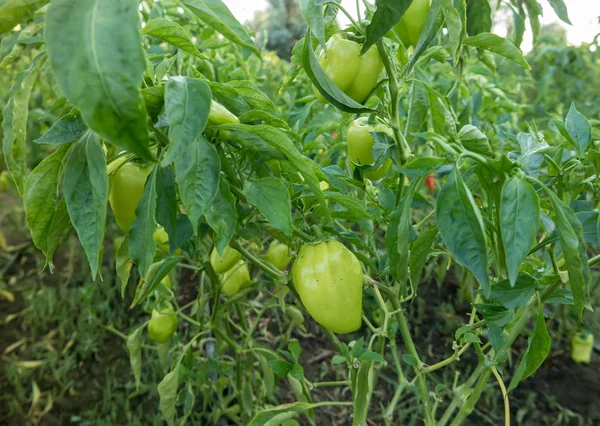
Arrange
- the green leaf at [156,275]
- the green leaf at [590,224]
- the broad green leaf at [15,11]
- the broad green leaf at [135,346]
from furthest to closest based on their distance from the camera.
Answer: the broad green leaf at [135,346]
the green leaf at [156,275]
the green leaf at [590,224]
the broad green leaf at [15,11]

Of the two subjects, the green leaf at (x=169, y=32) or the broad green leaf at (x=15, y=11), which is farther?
the green leaf at (x=169, y=32)

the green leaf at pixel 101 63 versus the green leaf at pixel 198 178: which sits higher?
the green leaf at pixel 101 63

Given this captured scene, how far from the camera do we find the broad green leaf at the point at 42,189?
1.85 feet

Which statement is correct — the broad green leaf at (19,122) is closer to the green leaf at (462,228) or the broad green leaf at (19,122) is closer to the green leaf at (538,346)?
the green leaf at (462,228)

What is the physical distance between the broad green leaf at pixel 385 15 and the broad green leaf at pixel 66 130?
31 cm

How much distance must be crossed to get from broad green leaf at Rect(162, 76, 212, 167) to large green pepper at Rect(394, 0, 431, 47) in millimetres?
287

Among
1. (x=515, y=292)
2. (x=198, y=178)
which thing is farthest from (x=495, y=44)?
(x=198, y=178)

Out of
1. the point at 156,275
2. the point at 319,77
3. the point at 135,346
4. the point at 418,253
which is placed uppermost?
the point at 319,77

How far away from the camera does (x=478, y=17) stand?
71 cm

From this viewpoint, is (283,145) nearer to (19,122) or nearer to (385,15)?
(385,15)

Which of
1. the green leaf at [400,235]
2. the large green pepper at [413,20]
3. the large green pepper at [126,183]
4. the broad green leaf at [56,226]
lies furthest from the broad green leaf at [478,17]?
the broad green leaf at [56,226]

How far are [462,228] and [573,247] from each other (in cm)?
11

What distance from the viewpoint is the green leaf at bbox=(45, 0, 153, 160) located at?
0.34 meters

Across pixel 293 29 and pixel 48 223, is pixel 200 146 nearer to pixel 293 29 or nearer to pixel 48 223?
pixel 48 223
